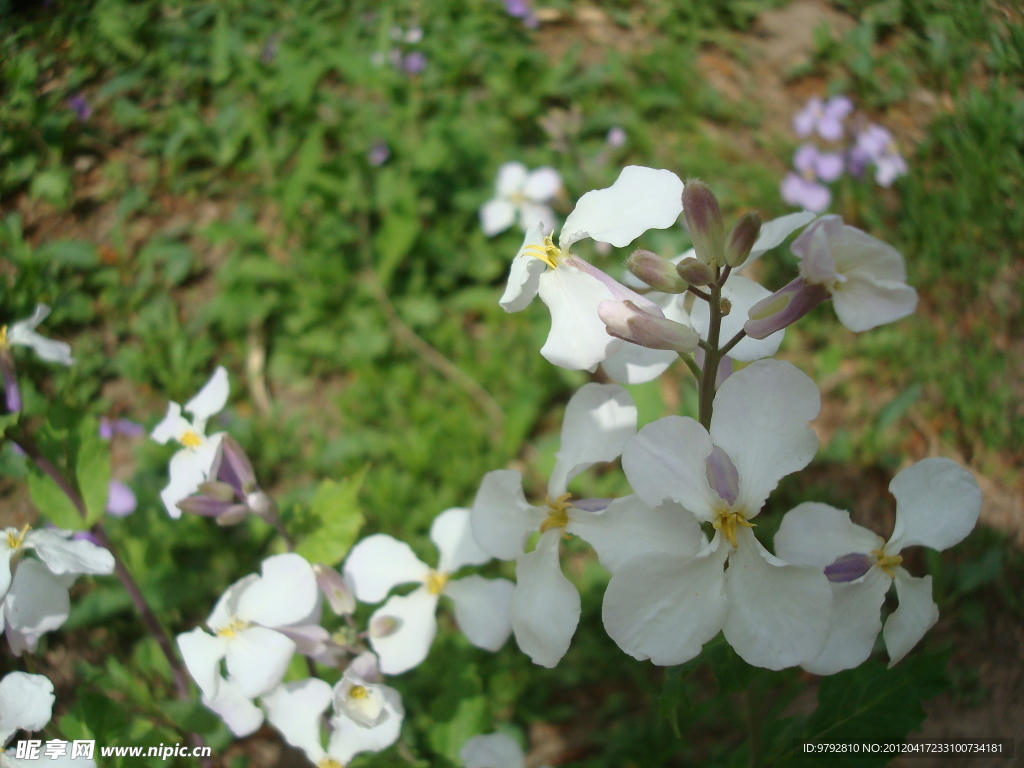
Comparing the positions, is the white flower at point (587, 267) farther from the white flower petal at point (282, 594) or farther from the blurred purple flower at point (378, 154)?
the blurred purple flower at point (378, 154)

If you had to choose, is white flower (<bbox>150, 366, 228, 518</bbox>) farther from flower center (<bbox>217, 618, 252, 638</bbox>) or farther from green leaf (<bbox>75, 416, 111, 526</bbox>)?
flower center (<bbox>217, 618, 252, 638</bbox>)

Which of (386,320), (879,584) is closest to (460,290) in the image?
(386,320)

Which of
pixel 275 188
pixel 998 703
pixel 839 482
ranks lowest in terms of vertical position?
pixel 839 482

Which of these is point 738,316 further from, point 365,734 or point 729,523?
point 365,734

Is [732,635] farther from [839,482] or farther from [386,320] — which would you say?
[386,320]

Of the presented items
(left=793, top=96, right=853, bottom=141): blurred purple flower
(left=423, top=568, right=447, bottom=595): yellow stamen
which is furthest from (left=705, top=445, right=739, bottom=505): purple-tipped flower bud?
(left=793, top=96, right=853, bottom=141): blurred purple flower

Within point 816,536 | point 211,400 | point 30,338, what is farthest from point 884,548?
point 30,338

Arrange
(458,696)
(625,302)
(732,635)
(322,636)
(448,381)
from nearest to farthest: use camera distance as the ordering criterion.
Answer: (732,635) → (625,302) → (322,636) → (458,696) → (448,381)
